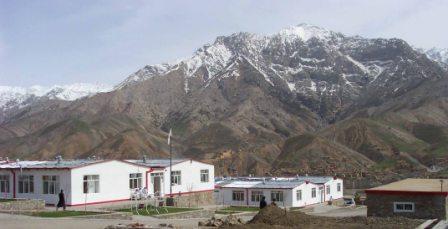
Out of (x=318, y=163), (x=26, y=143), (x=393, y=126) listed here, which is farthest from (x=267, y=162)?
(x=26, y=143)

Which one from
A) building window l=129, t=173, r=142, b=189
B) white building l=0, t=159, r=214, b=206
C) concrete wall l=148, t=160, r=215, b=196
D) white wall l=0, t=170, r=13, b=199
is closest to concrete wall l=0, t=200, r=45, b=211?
white building l=0, t=159, r=214, b=206

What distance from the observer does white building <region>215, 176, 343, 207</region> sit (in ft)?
209

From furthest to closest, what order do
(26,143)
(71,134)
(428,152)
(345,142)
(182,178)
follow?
(26,143), (71,134), (345,142), (428,152), (182,178)

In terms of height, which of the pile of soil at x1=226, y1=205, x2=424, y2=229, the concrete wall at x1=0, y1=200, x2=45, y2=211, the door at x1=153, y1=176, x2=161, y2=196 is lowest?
the pile of soil at x1=226, y1=205, x2=424, y2=229

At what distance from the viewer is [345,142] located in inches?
6147

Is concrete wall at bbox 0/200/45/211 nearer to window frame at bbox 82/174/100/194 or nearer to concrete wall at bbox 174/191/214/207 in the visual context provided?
window frame at bbox 82/174/100/194

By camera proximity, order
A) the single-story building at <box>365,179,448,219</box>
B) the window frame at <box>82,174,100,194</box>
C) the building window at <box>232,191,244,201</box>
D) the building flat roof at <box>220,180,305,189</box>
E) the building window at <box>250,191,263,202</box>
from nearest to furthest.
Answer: the single-story building at <box>365,179,448,219</box>
the window frame at <box>82,174,100,194</box>
the building flat roof at <box>220,180,305,189</box>
the building window at <box>250,191,263,202</box>
the building window at <box>232,191,244,201</box>

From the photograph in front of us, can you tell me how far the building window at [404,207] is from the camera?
127 ft

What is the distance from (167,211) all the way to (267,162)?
100 metres

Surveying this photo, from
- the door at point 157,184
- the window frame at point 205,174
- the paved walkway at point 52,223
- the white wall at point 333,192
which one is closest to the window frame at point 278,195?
the window frame at point 205,174

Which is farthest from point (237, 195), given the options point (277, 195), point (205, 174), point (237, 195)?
point (205, 174)

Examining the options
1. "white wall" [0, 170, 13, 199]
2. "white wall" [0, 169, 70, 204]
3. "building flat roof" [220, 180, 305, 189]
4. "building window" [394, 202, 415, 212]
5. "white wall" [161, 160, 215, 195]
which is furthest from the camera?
"building flat roof" [220, 180, 305, 189]

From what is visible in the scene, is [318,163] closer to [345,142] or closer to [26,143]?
[345,142]

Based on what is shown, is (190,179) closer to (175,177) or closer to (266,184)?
(175,177)
